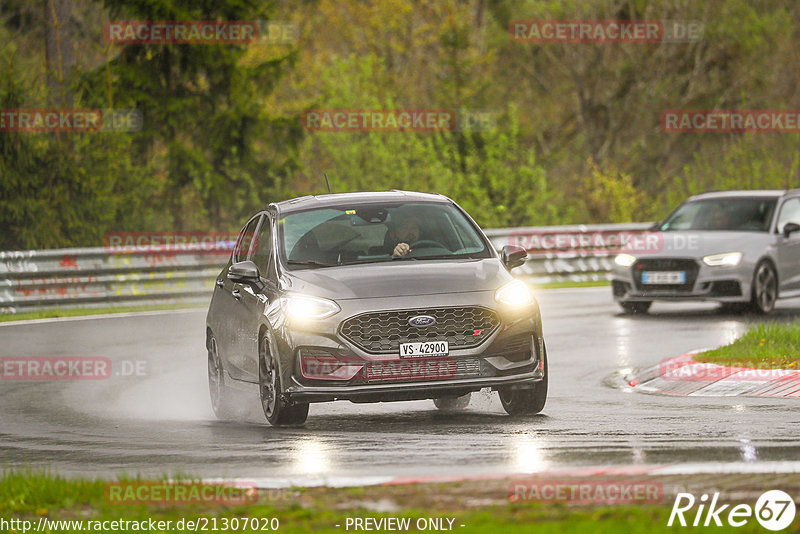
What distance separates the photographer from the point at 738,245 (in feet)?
69.9

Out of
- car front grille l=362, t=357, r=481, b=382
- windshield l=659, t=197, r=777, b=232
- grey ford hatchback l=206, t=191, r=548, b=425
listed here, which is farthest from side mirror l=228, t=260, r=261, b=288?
windshield l=659, t=197, r=777, b=232

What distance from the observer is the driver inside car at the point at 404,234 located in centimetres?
1222

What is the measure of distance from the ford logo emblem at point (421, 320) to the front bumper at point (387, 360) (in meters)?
0.07

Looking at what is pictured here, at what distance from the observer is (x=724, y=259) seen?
21109mm

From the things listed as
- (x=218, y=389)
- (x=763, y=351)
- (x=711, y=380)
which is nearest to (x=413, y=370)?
(x=218, y=389)

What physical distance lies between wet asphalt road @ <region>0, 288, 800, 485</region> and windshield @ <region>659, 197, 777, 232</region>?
168 inches

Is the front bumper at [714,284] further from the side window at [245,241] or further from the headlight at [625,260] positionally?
the side window at [245,241]

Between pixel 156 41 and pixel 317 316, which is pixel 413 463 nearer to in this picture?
pixel 317 316

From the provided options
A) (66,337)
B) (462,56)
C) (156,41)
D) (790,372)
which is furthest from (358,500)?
(462,56)

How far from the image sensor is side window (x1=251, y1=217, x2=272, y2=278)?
12.6 meters

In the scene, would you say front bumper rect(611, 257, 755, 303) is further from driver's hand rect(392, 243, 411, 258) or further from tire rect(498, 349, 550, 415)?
driver's hand rect(392, 243, 411, 258)

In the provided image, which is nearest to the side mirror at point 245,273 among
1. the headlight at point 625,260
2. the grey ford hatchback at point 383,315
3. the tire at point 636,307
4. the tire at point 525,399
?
the grey ford hatchback at point 383,315

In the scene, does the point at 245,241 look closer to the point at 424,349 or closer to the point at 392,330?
the point at 392,330

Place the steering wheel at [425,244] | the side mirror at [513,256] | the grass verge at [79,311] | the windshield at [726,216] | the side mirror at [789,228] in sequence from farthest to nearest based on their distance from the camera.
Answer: the grass verge at [79,311]
the windshield at [726,216]
the side mirror at [789,228]
the side mirror at [513,256]
the steering wheel at [425,244]
